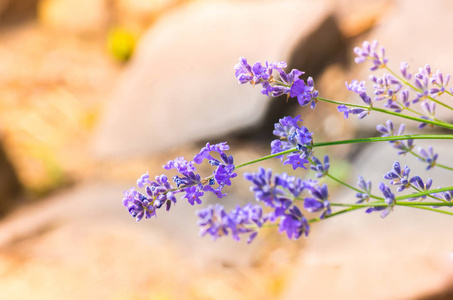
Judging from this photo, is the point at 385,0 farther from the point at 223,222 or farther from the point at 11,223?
the point at 223,222

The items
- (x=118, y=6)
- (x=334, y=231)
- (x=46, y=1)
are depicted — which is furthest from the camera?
(x=46, y=1)

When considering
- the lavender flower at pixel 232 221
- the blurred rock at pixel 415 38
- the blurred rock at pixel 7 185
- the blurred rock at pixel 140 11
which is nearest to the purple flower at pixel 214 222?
the lavender flower at pixel 232 221

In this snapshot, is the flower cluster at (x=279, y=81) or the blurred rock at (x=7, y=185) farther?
the blurred rock at (x=7, y=185)

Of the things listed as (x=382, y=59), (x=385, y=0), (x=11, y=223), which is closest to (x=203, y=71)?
(x=385, y=0)

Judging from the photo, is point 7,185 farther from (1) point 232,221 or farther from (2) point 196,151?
(1) point 232,221

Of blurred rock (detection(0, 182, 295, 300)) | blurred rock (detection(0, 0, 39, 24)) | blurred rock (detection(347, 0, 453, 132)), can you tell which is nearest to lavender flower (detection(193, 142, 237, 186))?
blurred rock (detection(347, 0, 453, 132))

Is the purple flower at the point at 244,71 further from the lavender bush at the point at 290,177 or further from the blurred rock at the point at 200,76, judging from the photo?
the blurred rock at the point at 200,76

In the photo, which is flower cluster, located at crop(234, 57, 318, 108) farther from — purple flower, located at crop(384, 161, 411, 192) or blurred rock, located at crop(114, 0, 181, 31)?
blurred rock, located at crop(114, 0, 181, 31)
